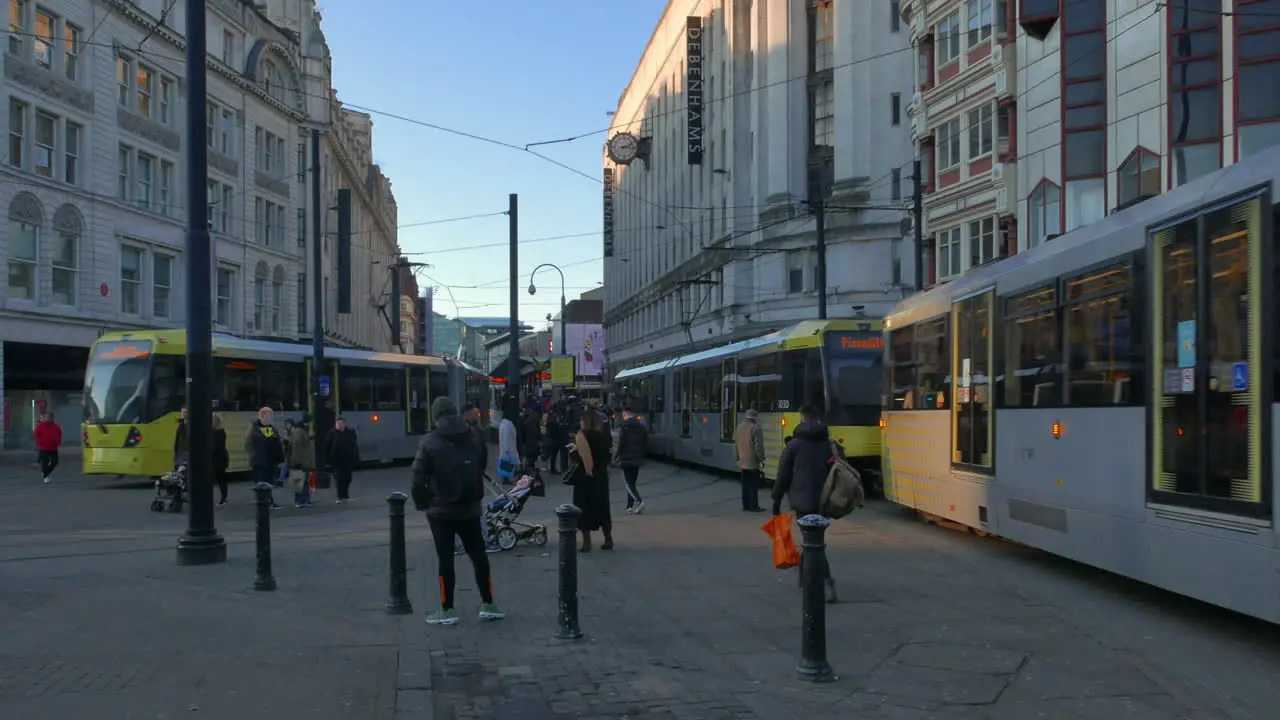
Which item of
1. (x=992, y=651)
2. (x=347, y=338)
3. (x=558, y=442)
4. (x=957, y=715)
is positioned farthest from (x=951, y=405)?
(x=347, y=338)

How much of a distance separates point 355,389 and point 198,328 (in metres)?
18.7

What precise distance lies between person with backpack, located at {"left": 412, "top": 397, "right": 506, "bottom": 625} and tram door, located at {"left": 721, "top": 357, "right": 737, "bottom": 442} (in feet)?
55.0

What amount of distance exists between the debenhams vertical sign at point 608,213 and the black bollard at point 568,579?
7690 centimetres

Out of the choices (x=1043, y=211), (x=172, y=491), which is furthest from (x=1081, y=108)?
(x=172, y=491)

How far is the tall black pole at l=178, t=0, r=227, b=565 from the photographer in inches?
476

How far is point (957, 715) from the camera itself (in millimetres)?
6312

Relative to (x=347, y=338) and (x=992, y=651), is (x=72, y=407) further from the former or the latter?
(x=992, y=651)

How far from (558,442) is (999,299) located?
17.5 metres

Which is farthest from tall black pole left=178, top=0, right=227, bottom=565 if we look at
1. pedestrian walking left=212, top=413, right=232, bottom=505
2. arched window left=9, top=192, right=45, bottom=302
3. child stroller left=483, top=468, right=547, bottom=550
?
arched window left=9, top=192, right=45, bottom=302

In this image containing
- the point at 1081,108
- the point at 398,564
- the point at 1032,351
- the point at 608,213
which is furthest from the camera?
→ the point at 608,213

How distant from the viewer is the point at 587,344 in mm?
96250

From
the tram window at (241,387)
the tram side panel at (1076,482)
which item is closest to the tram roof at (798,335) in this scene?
the tram side panel at (1076,482)

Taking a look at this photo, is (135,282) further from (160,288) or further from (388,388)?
(388,388)

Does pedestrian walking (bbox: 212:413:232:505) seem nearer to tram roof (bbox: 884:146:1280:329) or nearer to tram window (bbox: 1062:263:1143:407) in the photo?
tram roof (bbox: 884:146:1280:329)
